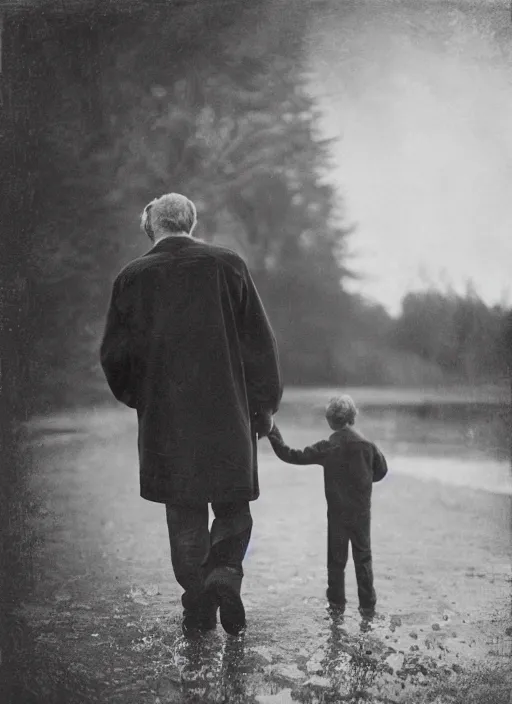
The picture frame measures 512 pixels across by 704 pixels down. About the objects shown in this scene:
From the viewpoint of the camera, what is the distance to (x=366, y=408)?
12.9ft

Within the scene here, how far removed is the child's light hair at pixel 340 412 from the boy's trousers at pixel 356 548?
35 cm

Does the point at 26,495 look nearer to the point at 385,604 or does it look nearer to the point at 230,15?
the point at 385,604

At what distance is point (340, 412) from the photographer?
9.45ft

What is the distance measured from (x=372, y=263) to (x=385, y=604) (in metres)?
1.71

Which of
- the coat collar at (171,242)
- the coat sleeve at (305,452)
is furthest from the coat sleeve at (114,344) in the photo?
the coat sleeve at (305,452)

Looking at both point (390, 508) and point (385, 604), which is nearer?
point (385, 604)

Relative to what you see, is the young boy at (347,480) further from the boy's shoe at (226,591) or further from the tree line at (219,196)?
the tree line at (219,196)

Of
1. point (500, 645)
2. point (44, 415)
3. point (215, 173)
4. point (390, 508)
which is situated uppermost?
point (215, 173)

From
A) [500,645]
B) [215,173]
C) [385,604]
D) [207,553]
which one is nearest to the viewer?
[207,553]

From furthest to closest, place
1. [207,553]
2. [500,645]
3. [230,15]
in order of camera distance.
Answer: [230,15] → [500,645] → [207,553]

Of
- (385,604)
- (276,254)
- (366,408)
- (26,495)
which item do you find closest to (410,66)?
(276,254)

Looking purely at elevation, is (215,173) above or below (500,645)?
above

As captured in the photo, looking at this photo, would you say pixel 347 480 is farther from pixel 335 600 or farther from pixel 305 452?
pixel 335 600

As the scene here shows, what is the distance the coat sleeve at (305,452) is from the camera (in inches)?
112
